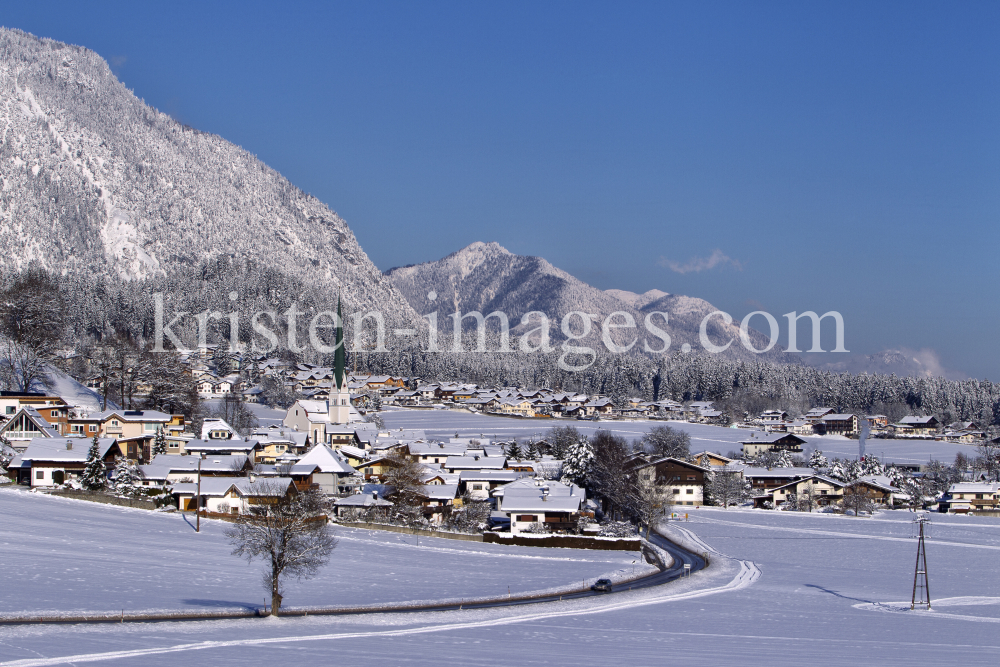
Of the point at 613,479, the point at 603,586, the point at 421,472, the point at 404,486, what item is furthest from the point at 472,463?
the point at 603,586

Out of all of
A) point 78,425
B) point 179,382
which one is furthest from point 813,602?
point 179,382

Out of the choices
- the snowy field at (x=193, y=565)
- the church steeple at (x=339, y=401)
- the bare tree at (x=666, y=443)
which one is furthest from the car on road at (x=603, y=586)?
the church steeple at (x=339, y=401)

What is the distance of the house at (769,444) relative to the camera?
301 feet

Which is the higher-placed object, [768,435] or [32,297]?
[32,297]

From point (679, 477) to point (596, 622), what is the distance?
38398 millimetres

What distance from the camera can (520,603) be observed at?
26.9 metres

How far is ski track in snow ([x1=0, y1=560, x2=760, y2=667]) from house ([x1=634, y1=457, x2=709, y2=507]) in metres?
24.9

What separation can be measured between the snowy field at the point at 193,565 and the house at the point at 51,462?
2593 mm

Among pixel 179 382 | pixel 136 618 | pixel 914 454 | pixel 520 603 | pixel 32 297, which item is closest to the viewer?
pixel 136 618

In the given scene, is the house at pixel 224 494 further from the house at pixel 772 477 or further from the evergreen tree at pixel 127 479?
the house at pixel 772 477

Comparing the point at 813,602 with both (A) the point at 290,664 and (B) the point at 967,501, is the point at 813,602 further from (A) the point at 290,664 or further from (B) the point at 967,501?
(B) the point at 967,501

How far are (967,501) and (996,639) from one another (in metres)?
43.1

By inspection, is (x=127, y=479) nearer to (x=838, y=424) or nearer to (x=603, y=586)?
(x=603, y=586)

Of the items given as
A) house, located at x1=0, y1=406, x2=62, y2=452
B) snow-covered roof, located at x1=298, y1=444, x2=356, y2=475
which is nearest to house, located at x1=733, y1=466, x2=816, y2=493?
snow-covered roof, located at x1=298, y1=444, x2=356, y2=475
